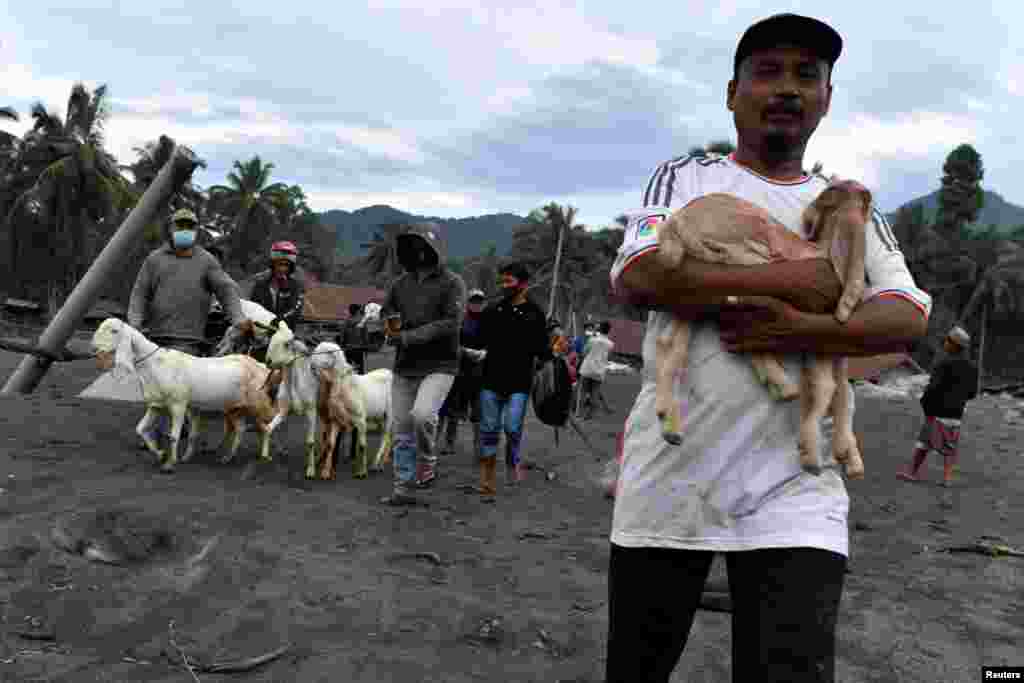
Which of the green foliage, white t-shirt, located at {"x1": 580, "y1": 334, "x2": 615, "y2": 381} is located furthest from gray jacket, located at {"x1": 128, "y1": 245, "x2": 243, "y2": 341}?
the green foliage

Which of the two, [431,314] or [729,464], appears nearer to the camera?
[729,464]

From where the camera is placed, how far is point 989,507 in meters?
9.59

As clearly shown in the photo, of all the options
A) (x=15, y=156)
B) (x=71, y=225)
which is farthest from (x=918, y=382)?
(x=15, y=156)

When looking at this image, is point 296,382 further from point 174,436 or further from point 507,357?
point 507,357

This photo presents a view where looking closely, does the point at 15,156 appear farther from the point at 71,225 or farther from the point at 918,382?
the point at 918,382

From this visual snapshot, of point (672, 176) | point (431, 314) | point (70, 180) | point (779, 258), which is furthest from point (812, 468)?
point (70, 180)

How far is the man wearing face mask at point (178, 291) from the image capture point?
25.1ft

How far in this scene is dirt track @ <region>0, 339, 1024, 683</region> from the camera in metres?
3.75

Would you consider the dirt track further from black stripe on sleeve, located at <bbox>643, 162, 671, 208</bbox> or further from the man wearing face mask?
black stripe on sleeve, located at <bbox>643, 162, 671, 208</bbox>

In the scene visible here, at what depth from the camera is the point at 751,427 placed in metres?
1.88

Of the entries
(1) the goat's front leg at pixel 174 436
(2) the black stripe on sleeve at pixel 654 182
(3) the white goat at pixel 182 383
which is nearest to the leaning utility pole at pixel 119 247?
(3) the white goat at pixel 182 383

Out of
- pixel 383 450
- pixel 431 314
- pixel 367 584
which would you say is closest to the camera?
pixel 367 584

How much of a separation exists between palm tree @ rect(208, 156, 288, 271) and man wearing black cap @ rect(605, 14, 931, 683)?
43917mm

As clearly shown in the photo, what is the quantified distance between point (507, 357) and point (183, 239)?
349 cm
